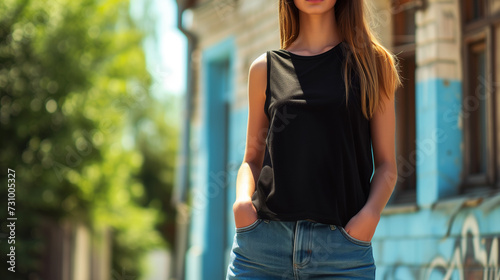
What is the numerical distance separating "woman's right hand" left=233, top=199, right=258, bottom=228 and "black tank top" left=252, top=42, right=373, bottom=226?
26 mm

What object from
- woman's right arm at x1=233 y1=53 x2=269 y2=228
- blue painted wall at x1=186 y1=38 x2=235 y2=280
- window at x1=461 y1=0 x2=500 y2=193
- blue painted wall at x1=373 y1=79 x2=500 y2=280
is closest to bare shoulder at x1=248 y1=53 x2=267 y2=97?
woman's right arm at x1=233 y1=53 x2=269 y2=228

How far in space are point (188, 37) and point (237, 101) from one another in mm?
1858

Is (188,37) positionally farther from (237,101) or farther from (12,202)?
(12,202)

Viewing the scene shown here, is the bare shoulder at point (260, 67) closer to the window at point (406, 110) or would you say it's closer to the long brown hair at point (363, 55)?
the long brown hair at point (363, 55)

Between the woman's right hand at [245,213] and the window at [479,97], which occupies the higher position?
the window at [479,97]

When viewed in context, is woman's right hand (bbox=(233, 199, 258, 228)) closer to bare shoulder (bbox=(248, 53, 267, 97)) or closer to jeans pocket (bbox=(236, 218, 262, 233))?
jeans pocket (bbox=(236, 218, 262, 233))

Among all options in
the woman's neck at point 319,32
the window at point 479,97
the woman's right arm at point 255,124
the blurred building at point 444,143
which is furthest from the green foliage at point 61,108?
the woman's neck at point 319,32

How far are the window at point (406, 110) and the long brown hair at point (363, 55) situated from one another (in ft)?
12.8

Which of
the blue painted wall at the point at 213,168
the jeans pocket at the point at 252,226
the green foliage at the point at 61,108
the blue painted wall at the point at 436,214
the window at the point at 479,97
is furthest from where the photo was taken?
the green foliage at the point at 61,108

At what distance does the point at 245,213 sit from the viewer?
2.56 metres

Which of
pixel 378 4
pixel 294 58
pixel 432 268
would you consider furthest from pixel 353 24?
pixel 378 4

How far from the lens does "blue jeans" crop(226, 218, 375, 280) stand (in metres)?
2.40

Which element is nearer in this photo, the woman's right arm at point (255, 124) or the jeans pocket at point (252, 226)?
the jeans pocket at point (252, 226)

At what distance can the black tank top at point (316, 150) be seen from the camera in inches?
97.7
